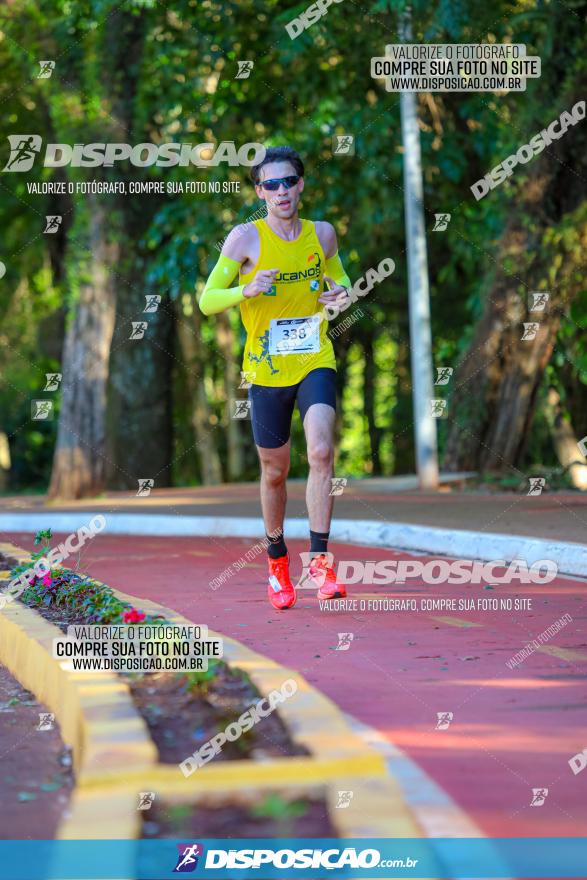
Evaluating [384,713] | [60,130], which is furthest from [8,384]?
[384,713]

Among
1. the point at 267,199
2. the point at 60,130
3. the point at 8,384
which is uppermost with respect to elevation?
the point at 60,130

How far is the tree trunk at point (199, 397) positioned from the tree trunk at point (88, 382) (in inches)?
410

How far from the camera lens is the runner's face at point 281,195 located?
875 centimetres

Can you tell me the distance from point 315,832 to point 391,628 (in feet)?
13.2

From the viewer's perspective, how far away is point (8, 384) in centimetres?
3912

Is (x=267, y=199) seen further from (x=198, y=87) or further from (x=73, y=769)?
(x=198, y=87)

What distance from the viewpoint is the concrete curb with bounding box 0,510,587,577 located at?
1141 centimetres
